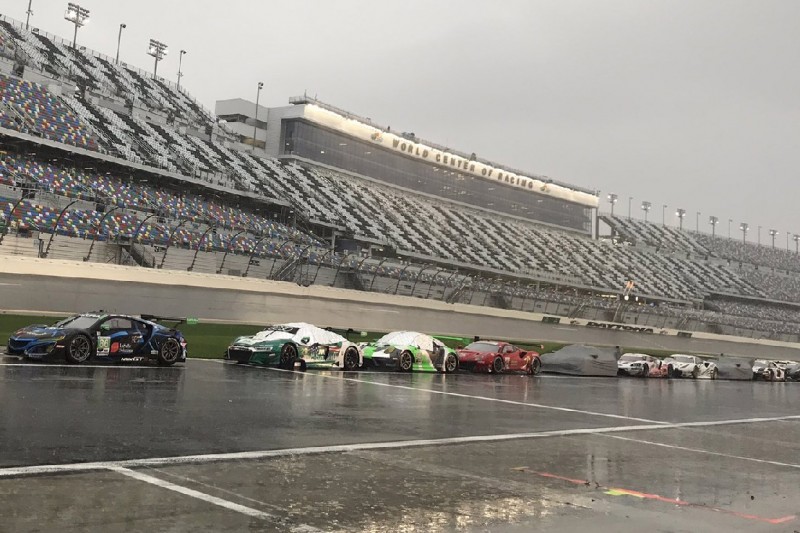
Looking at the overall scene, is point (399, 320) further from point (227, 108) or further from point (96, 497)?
point (227, 108)

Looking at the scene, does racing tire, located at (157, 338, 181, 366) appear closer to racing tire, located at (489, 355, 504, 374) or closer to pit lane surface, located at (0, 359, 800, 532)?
pit lane surface, located at (0, 359, 800, 532)

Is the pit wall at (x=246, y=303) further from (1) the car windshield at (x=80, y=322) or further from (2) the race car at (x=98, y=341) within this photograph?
(2) the race car at (x=98, y=341)

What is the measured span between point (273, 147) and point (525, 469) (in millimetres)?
69239

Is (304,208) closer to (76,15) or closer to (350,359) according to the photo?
(76,15)

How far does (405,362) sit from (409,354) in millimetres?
301

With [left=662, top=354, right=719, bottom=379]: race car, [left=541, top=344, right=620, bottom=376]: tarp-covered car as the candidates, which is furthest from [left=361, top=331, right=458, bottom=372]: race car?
[left=662, top=354, right=719, bottom=379]: race car

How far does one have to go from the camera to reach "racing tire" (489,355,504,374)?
26.4m

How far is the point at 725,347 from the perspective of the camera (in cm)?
6219

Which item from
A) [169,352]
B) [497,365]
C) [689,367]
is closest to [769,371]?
[689,367]

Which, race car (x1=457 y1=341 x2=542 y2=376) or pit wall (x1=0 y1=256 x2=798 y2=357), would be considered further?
pit wall (x1=0 y1=256 x2=798 y2=357)

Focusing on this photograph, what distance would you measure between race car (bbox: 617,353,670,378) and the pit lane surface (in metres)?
18.6

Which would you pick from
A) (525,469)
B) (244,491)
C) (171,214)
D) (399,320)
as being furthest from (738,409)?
(171,214)

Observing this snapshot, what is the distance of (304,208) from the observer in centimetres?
6112

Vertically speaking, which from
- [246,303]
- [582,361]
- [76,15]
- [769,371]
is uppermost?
[76,15]
